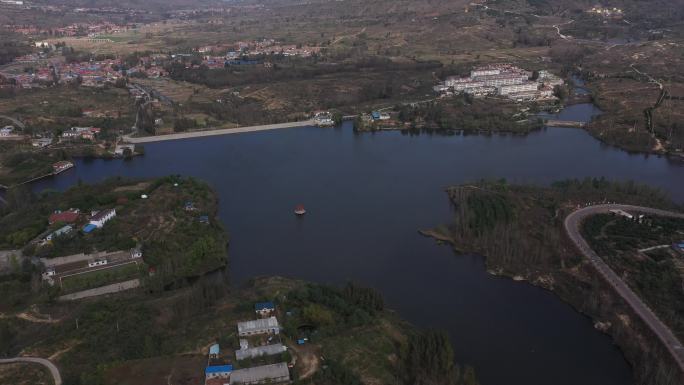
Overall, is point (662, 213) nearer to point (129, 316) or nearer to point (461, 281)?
point (461, 281)

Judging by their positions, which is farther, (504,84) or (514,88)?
(504,84)

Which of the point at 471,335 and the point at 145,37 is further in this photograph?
the point at 145,37

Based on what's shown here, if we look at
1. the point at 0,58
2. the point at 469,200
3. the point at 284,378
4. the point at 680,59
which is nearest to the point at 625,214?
the point at 469,200

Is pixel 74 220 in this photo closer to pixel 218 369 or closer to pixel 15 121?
pixel 218 369

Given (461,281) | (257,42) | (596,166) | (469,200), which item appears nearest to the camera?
(461,281)

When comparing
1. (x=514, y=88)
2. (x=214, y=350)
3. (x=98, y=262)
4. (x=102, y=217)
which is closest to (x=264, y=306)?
(x=214, y=350)

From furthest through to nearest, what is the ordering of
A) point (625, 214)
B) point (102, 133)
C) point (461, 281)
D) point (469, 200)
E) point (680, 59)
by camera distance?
1. point (680, 59)
2. point (102, 133)
3. point (469, 200)
4. point (625, 214)
5. point (461, 281)
